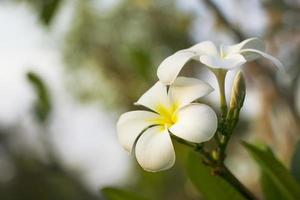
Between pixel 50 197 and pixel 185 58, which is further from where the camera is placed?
pixel 50 197

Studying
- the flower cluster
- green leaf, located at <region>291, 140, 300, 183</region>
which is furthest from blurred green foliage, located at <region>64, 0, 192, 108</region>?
the flower cluster

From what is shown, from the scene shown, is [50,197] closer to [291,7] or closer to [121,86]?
[121,86]

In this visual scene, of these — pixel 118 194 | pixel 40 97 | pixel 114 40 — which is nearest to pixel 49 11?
pixel 40 97

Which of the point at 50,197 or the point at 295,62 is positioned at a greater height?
the point at 295,62

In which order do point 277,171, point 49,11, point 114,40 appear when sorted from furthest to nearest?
point 114,40 < point 49,11 < point 277,171

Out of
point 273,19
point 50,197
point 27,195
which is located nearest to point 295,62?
point 273,19

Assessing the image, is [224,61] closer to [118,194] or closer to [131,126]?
[131,126]

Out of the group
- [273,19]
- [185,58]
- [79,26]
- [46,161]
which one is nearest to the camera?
[185,58]
